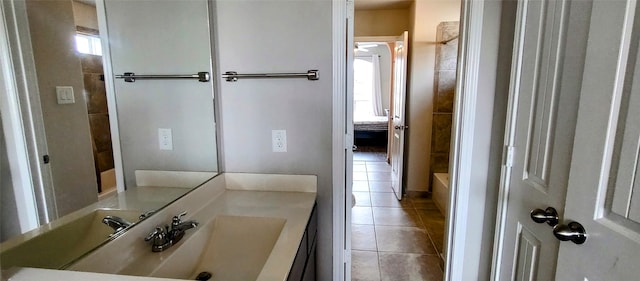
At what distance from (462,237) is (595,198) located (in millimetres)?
964

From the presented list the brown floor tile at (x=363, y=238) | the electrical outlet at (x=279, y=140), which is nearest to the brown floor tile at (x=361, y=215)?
the brown floor tile at (x=363, y=238)

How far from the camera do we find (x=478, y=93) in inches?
60.5

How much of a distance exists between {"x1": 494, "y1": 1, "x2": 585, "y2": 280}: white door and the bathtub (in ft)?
6.19

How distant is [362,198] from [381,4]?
2.69 meters

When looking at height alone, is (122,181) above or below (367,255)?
above

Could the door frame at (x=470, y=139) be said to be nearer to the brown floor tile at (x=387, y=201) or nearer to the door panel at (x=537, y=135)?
the door panel at (x=537, y=135)

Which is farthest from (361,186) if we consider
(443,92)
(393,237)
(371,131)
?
(371,131)

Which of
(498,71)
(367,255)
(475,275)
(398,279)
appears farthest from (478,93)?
(367,255)

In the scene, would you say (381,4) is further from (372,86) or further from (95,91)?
(372,86)

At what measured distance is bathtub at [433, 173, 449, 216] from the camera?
3281 millimetres

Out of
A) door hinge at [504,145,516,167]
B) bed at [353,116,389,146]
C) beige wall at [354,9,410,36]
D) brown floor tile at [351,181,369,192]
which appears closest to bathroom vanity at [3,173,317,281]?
door hinge at [504,145,516,167]

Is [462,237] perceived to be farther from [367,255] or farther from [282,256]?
[282,256]

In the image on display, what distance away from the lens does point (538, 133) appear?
3.79ft

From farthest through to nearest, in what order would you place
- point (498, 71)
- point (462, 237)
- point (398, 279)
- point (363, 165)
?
1. point (363, 165)
2. point (398, 279)
3. point (462, 237)
4. point (498, 71)
